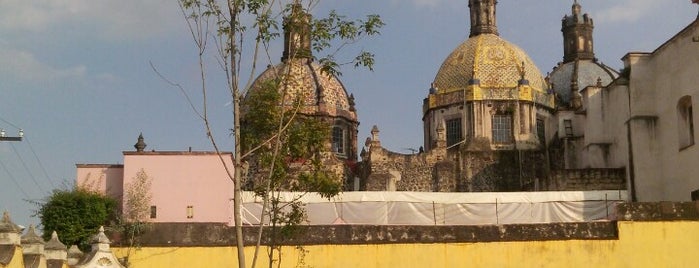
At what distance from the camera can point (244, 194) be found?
89.6 feet

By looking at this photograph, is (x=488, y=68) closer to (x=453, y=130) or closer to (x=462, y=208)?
(x=453, y=130)

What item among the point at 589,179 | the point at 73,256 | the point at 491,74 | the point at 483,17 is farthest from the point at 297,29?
the point at 483,17

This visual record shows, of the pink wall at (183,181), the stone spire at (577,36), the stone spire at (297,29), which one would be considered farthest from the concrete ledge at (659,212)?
the stone spire at (577,36)

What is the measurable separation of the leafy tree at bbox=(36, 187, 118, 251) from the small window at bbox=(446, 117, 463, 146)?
850 inches

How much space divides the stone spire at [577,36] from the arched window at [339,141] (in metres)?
14.1

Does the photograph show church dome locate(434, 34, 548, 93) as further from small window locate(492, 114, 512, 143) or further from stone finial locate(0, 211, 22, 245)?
Result: stone finial locate(0, 211, 22, 245)

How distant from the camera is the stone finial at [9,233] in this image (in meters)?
14.7

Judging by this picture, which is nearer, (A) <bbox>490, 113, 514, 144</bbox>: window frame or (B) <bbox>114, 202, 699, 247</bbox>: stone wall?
(B) <bbox>114, 202, 699, 247</bbox>: stone wall

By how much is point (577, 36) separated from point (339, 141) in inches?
600

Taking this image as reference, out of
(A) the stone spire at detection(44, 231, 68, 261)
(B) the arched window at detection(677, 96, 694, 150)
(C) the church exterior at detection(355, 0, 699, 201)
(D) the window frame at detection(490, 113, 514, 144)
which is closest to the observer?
(A) the stone spire at detection(44, 231, 68, 261)

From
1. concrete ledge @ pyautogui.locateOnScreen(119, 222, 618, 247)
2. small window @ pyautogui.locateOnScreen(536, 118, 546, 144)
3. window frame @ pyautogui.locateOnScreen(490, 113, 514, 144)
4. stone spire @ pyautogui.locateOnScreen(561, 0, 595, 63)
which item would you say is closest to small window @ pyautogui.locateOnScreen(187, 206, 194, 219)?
concrete ledge @ pyautogui.locateOnScreen(119, 222, 618, 247)

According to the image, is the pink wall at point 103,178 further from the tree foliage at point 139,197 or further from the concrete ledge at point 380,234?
the concrete ledge at point 380,234

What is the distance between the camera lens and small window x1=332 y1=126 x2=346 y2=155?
42.8 meters

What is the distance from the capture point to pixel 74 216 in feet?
74.1
